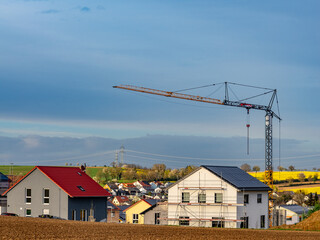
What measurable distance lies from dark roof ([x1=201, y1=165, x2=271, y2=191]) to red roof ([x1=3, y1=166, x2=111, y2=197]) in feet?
46.6

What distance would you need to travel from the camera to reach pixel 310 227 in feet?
193

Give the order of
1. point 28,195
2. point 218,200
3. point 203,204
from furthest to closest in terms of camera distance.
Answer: point 28,195 < point 203,204 < point 218,200

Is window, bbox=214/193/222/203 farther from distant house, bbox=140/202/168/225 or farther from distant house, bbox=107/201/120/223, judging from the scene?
distant house, bbox=107/201/120/223

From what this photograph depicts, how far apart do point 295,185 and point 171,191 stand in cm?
10380

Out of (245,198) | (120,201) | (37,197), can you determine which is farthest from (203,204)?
(120,201)

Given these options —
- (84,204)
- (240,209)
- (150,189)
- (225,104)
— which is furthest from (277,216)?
(150,189)

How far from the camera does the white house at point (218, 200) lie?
214 feet

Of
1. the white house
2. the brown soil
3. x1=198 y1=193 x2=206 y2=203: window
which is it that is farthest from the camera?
x1=198 y1=193 x2=206 y2=203: window

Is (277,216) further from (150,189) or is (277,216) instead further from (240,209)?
(150,189)

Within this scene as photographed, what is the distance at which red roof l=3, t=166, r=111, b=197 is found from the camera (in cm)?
6906

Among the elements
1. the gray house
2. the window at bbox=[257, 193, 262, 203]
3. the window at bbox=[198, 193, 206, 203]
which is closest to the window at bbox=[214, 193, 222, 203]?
the window at bbox=[198, 193, 206, 203]

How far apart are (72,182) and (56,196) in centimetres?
342

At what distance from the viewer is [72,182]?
7138cm

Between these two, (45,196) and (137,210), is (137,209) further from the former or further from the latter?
(45,196)
